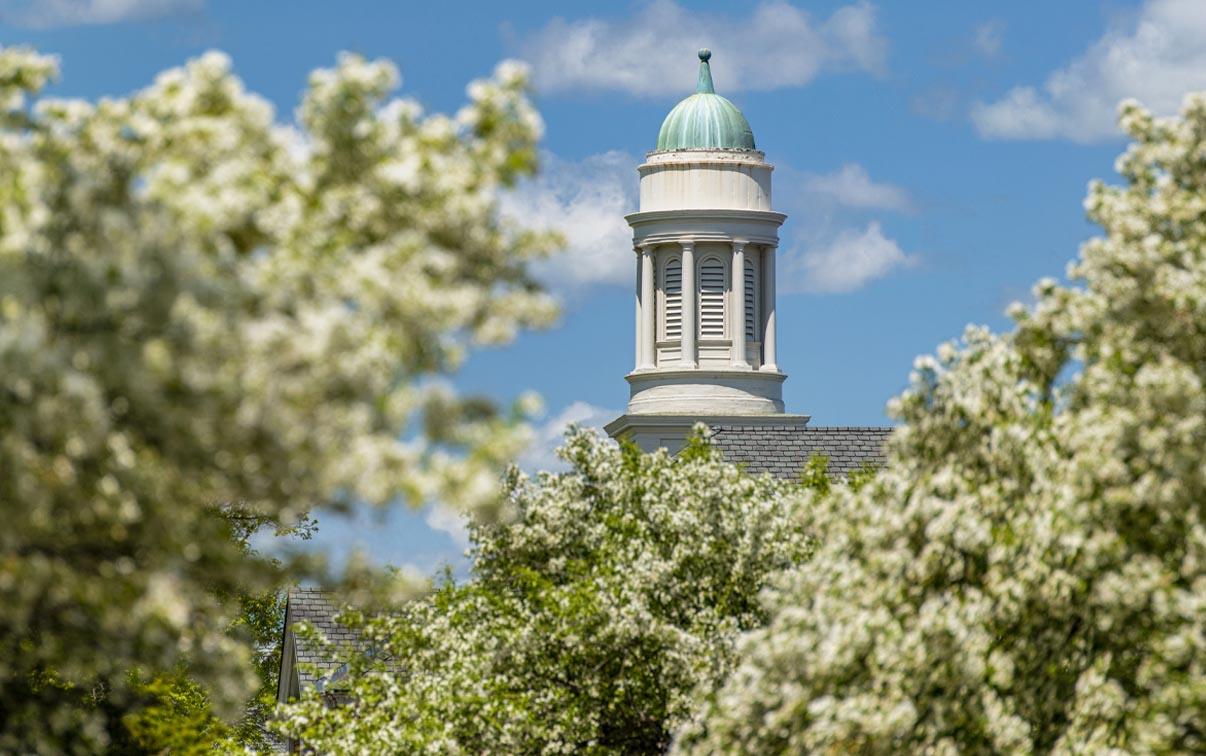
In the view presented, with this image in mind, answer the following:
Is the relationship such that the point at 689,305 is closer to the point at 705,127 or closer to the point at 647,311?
the point at 647,311

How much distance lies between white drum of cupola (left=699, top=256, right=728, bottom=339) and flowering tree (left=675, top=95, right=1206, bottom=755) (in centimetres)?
6204

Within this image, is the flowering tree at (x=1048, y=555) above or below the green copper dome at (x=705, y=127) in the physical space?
below

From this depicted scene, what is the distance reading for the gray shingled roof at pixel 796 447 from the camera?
132 feet

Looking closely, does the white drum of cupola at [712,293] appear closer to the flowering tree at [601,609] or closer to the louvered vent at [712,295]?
the louvered vent at [712,295]

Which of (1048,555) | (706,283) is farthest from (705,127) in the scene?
(1048,555)

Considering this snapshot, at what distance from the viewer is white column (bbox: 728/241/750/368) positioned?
249ft

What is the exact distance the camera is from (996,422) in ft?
46.8

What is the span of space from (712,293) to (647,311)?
256 centimetres

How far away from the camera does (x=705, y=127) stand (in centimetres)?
7856

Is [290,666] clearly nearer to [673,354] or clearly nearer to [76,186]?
[673,354]

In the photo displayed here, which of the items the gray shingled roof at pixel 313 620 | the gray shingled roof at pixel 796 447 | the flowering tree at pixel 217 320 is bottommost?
the flowering tree at pixel 217 320

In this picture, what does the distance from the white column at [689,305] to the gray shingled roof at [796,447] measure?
32101 millimetres

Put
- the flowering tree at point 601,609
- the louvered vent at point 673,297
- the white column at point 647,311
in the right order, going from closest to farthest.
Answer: the flowering tree at point 601,609
the white column at point 647,311
the louvered vent at point 673,297

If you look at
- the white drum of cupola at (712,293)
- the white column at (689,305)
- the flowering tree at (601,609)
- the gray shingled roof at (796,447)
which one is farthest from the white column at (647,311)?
the flowering tree at (601,609)
